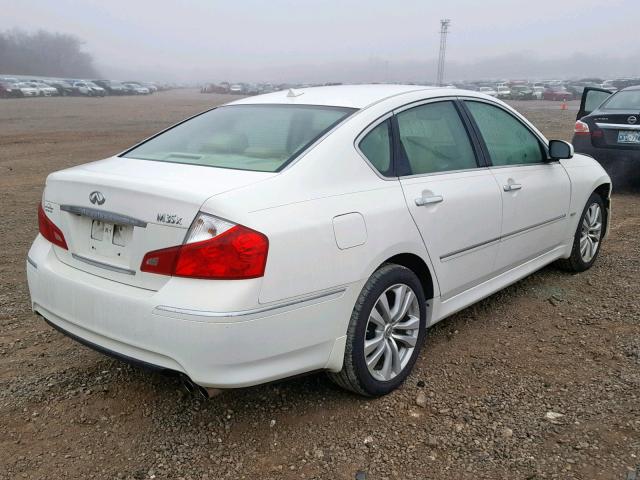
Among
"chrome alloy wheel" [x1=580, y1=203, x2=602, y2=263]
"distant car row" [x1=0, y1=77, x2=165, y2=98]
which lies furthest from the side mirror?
"distant car row" [x1=0, y1=77, x2=165, y2=98]

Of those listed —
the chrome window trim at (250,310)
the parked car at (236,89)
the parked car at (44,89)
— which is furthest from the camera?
the parked car at (236,89)

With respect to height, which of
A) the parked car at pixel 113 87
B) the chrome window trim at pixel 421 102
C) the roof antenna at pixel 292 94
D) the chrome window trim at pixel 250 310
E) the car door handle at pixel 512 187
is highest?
the roof antenna at pixel 292 94

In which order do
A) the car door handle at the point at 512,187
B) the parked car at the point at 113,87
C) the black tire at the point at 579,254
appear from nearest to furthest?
1. the car door handle at the point at 512,187
2. the black tire at the point at 579,254
3. the parked car at the point at 113,87

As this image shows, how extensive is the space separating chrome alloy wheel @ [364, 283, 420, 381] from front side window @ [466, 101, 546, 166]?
50.3 inches

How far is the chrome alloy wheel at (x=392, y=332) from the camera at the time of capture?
2986mm

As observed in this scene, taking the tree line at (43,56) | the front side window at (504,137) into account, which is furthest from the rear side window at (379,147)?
the tree line at (43,56)

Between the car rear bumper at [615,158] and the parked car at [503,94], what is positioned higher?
the car rear bumper at [615,158]

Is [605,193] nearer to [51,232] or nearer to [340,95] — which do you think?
[340,95]

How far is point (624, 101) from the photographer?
8516mm

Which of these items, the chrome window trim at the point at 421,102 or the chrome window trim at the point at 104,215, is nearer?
the chrome window trim at the point at 104,215

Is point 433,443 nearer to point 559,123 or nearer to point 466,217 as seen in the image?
point 466,217

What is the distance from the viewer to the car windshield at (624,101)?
8.31m

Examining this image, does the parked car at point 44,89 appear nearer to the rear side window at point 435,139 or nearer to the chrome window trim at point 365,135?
the rear side window at point 435,139

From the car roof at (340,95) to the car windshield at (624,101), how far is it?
5712 mm
